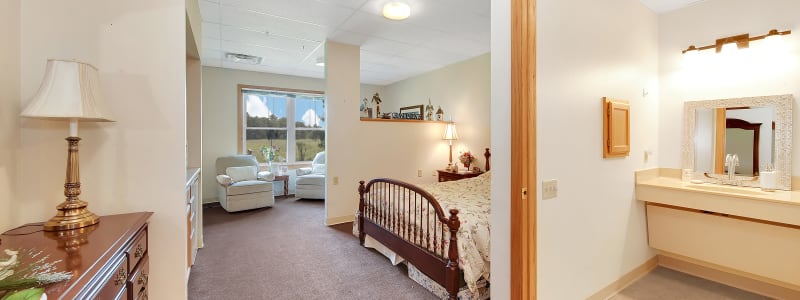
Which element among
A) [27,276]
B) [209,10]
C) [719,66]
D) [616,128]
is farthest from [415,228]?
[209,10]

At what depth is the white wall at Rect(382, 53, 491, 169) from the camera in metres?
4.57

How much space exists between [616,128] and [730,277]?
162 centimetres

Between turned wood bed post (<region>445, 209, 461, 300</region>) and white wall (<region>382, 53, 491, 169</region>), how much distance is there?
2797 mm

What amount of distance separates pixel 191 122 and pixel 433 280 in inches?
113

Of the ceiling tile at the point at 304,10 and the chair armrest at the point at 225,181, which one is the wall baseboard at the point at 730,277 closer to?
the ceiling tile at the point at 304,10

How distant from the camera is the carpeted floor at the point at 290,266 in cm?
231

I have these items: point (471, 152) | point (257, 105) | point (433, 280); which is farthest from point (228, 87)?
point (433, 280)

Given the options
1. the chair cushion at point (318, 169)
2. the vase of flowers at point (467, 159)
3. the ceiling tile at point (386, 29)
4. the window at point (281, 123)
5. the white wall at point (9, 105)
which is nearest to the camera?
the white wall at point (9, 105)

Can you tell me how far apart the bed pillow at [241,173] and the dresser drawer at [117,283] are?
410 centimetres

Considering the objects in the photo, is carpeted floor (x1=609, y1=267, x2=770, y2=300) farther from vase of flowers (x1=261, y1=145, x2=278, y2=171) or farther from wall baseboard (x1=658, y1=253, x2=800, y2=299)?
vase of flowers (x1=261, y1=145, x2=278, y2=171)

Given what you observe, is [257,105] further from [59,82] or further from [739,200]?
[739,200]

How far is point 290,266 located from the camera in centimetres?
274

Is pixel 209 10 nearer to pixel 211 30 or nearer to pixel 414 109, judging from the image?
pixel 211 30

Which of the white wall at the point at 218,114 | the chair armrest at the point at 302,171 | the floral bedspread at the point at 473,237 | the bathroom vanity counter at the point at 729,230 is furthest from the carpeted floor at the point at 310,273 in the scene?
the chair armrest at the point at 302,171
